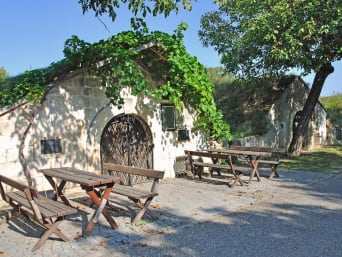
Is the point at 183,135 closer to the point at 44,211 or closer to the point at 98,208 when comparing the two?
the point at 98,208

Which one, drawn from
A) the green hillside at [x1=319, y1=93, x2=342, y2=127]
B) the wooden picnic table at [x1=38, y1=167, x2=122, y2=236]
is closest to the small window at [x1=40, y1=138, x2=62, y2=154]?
the wooden picnic table at [x1=38, y1=167, x2=122, y2=236]

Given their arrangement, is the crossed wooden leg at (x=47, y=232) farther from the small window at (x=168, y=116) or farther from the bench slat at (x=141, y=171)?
the small window at (x=168, y=116)

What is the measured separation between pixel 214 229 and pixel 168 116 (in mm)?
5012

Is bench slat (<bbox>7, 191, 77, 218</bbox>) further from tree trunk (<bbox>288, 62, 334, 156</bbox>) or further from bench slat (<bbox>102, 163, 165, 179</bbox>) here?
tree trunk (<bbox>288, 62, 334, 156</bbox>)

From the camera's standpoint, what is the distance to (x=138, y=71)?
7.84 metres

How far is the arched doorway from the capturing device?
855cm

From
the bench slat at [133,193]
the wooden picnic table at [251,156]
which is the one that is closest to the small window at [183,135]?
the wooden picnic table at [251,156]

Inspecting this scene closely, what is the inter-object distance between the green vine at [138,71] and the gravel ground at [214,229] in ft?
9.05

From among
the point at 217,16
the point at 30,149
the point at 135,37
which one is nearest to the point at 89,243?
the point at 30,149

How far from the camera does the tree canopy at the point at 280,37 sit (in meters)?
11.0

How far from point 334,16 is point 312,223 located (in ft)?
28.0

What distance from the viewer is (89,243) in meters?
4.61

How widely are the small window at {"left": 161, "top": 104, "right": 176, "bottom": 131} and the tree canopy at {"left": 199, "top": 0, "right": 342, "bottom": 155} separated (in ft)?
12.9

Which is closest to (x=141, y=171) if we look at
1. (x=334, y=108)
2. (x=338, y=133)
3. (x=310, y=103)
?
(x=310, y=103)
